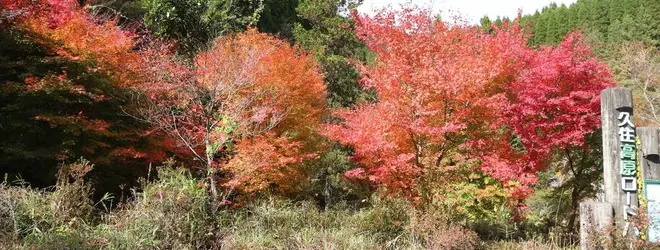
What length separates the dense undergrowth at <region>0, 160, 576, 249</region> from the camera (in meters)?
5.92

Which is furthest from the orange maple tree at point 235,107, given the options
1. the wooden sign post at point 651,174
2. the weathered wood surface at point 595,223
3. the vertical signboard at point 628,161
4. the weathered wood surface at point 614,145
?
the wooden sign post at point 651,174

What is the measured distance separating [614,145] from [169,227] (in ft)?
20.8

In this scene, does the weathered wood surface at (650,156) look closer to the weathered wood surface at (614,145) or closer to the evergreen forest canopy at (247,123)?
the weathered wood surface at (614,145)

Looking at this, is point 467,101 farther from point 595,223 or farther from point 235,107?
point 235,107

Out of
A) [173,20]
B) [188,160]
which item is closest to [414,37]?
[173,20]

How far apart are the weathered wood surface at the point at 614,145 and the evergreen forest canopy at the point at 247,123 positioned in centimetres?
201

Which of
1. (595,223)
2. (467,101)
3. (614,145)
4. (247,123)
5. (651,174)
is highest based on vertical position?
(467,101)

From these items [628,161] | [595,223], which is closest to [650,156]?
[628,161]

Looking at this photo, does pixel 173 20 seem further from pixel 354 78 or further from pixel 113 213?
pixel 354 78

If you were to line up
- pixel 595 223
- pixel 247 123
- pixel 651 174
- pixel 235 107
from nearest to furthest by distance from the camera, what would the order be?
pixel 595 223, pixel 651 174, pixel 235 107, pixel 247 123

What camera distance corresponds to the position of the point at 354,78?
70.2 feet

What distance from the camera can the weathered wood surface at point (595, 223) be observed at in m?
5.75

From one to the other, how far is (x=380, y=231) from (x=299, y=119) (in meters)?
4.56

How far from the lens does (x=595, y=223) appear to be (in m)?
6.05
